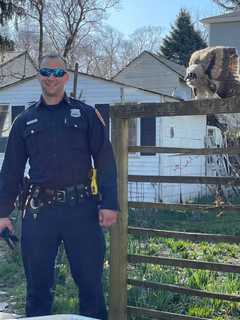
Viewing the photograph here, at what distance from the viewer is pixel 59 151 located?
3.74 metres

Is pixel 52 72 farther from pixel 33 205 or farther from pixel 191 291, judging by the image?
pixel 191 291

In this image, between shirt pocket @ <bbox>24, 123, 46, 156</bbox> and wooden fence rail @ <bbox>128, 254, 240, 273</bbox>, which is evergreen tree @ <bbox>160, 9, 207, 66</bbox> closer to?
wooden fence rail @ <bbox>128, 254, 240, 273</bbox>

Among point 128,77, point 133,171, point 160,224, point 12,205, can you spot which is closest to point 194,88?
point 12,205

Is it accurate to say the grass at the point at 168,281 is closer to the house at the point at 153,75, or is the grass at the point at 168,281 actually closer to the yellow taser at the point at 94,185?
the yellow taser at the point at 94,185

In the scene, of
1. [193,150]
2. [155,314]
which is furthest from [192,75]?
[155,314]

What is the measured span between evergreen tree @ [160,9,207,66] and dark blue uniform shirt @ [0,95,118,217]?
37755 millimetres

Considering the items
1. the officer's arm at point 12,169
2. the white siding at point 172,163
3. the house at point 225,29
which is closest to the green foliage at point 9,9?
the white siding at point 172,163

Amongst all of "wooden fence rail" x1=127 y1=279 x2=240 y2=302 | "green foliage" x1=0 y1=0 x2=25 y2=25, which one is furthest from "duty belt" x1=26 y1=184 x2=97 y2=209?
"green foliage" x1=0 y1=0 x2=25 y2=25

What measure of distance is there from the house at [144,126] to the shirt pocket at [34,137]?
1040 centimetres

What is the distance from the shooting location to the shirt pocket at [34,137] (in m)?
3.77

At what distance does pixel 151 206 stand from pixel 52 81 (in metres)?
1.05

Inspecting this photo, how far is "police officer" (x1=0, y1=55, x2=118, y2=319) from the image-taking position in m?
3.74

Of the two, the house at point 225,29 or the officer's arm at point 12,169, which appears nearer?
the officer's arm at point 12,169

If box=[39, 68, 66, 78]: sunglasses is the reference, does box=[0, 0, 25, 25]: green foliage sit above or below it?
above
